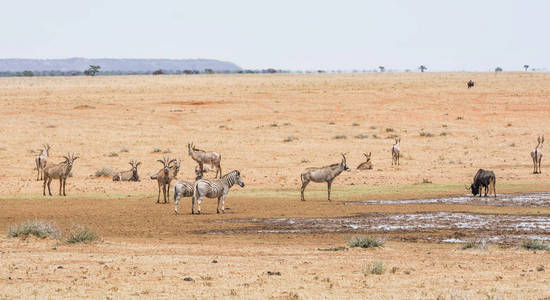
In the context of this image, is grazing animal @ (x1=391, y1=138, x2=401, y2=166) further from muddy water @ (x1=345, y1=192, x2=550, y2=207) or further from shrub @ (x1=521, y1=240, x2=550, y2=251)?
shrub @ (x1=521, y1=240, x2=550, y2=251)

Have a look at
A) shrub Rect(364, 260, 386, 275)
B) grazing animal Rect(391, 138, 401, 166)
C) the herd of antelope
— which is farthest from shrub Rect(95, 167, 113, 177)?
shrub Rect(364, 260, 386, 275)

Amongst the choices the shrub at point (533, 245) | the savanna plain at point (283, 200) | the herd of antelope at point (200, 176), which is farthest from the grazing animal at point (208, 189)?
the shrub at point (533, 245)

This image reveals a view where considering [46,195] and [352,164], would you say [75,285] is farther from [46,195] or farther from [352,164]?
[352,164]

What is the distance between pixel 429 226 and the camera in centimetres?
2180

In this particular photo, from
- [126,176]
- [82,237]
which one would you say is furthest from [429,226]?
[126,176]

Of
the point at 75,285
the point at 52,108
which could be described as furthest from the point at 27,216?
the point at 52,108

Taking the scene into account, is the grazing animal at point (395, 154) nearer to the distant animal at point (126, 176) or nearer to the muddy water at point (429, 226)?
the distant animal at point (126, 176)

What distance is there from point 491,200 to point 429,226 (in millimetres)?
7004

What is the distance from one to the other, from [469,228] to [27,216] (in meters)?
12.0

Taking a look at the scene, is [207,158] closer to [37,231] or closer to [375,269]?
[37,231]

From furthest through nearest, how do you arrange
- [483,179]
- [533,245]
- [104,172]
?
[104,172] → [483,179] → [533,245]

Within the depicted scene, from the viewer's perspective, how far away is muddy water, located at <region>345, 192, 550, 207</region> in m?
27.2

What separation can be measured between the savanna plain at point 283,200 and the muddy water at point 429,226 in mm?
75

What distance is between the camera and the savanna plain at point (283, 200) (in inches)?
540
